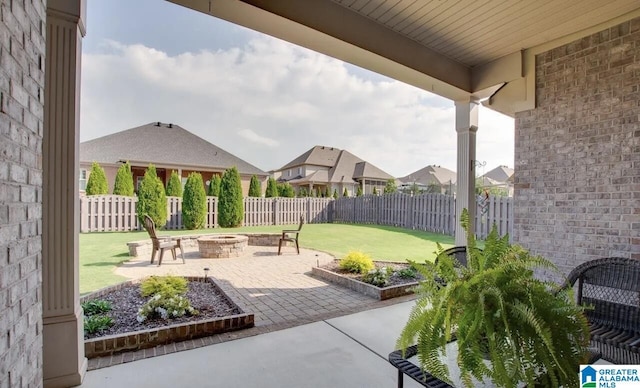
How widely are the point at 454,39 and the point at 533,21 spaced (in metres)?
0.71

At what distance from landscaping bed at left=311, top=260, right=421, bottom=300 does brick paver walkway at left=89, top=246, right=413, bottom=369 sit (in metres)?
0.10

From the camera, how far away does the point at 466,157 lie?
4.16 m

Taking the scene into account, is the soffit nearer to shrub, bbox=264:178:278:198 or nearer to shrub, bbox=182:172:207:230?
shrub, bbox=182:172:207:230

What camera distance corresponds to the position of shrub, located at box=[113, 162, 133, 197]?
11477 mm

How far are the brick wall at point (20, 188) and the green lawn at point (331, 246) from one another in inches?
134

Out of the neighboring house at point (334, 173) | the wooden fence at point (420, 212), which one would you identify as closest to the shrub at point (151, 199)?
the wooden fence at point (420, 212)

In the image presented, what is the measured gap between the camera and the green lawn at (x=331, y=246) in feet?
17.1

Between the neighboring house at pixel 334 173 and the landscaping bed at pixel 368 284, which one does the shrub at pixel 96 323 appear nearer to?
the landscaping bed at pixel 368 284

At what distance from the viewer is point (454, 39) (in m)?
3.39

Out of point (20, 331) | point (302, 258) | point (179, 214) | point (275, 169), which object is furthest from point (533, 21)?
point (275, 169)

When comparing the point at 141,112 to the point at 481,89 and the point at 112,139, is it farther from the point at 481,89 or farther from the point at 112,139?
the point at 481,89

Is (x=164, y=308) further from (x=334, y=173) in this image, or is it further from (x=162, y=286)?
(x=334, y=173)

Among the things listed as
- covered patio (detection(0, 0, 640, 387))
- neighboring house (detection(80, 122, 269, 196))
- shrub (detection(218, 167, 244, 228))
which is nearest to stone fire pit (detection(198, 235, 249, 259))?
covered patio (detection(0, 0, 640, 387))

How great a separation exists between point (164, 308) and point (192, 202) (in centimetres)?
896
